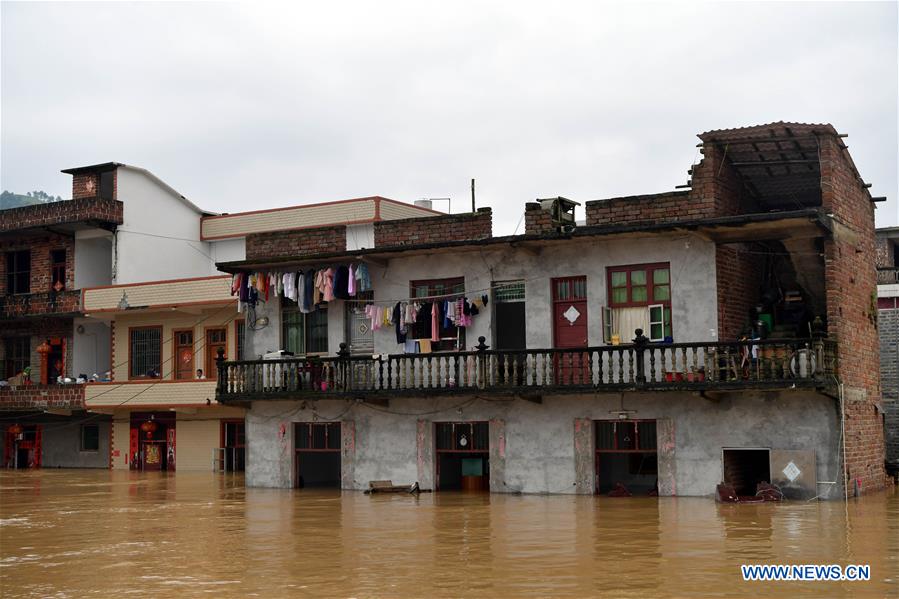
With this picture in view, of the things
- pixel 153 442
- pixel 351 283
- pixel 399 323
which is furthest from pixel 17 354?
pixel 399 323

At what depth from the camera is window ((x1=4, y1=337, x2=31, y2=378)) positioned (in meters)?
46.5

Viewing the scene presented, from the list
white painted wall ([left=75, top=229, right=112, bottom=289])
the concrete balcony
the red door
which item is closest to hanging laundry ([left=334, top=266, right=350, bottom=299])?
the red door

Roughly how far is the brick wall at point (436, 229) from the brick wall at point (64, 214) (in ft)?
53.5

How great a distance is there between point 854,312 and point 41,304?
2960 cm

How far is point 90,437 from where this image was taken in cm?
4581

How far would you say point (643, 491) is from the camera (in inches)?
1096

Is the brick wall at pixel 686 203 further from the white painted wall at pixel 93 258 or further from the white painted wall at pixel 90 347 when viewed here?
the white painted wall at pixel 90 347

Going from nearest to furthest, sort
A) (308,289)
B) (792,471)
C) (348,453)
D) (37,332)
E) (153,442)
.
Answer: (792,471) → (348,453) → (308,289) → (153,442) → (37,332)

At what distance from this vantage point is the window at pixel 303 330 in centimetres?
3139

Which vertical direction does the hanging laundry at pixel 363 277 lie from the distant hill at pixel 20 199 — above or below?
below

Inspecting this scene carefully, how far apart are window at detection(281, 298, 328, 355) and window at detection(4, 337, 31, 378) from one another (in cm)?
1855

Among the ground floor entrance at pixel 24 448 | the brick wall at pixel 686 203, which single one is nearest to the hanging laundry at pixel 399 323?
the brick wall at pixel 686 203

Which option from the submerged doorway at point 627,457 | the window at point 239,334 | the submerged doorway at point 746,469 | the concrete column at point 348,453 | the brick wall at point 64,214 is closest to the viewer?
the submerged doorway at point 746,469

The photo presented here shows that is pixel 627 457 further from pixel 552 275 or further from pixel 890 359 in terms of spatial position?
pixel 890 359
